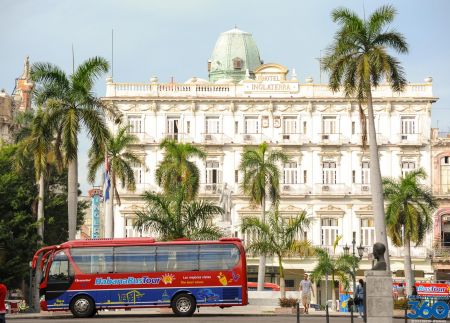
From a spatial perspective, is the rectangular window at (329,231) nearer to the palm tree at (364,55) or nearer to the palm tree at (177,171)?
the palm tree at (177,171)

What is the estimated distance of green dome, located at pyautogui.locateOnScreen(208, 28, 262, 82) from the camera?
10838 centimetres

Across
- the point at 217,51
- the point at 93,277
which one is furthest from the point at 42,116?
the point at 217,51

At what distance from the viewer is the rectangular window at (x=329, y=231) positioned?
97188 mm

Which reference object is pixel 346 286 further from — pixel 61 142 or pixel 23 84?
pixel 23 84

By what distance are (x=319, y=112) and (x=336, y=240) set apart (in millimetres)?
10661

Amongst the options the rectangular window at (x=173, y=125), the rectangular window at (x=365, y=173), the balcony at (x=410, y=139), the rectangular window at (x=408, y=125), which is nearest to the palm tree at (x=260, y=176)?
the rectangular window at (x=173, y=125)

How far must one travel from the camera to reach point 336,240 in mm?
95750

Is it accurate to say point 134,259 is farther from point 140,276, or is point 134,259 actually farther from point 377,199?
point 377,199

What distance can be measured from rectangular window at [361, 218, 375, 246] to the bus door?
48125mm

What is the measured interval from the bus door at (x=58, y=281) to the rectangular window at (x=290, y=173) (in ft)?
156

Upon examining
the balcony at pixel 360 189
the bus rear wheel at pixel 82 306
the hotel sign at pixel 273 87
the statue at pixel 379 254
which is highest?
the hotel sign at pixel 273 87

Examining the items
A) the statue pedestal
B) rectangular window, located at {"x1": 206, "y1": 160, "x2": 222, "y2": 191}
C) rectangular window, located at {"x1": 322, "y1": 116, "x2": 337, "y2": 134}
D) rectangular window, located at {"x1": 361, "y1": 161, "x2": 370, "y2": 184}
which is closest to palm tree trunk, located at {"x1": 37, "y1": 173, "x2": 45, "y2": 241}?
rectangular window, located at {"x1": 206, "y1": 160, "x2": 222, "y2": 191}

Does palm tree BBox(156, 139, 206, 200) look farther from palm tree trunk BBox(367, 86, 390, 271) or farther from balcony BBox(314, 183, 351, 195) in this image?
palm tree trunk BBox(367, 86, 390, 271)

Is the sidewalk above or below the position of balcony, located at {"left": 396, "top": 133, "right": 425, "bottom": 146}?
below
